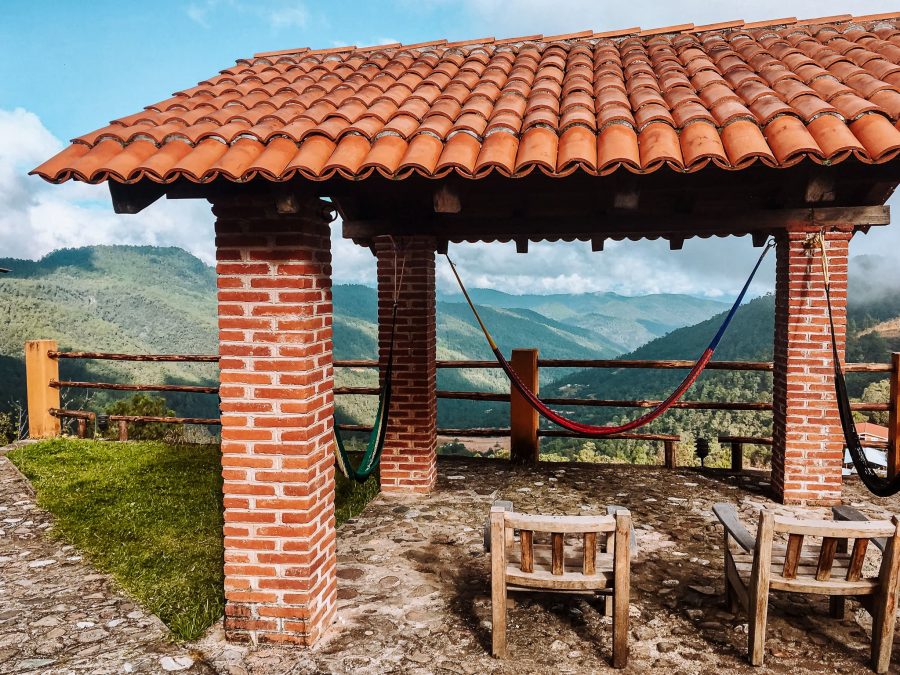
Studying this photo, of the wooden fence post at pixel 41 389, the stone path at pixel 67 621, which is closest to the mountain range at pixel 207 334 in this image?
the wooden fence post at pixel 41 389

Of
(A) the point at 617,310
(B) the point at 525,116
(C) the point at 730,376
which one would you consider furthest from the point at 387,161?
(A) the point at 617,310

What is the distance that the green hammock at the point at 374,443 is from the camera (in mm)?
3826

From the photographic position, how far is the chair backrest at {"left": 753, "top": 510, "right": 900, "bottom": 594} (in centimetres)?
271

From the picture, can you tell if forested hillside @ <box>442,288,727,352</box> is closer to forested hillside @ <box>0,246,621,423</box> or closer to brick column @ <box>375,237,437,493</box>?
forested hillside @ <box>0,246,621,423</box>

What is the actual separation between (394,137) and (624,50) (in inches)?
96.7

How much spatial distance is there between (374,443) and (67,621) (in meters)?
2.05

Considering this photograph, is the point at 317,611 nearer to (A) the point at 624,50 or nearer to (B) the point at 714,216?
(B) the point at 714,216

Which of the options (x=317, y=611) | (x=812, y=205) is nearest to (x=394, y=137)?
(x=317, y=611)

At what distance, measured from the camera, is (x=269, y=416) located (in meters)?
3.03

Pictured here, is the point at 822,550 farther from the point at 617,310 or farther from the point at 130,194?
the point at 617,310

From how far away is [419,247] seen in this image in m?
5.60

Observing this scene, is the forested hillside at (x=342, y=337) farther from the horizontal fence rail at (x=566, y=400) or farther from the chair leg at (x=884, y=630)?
the chair leg at (x=884, y=630)

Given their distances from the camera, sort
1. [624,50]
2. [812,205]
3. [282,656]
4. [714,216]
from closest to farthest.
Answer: [282,656]
[812,205]
[714,216]
[624,50]

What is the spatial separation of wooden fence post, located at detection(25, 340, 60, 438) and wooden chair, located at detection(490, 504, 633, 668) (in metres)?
7.42
